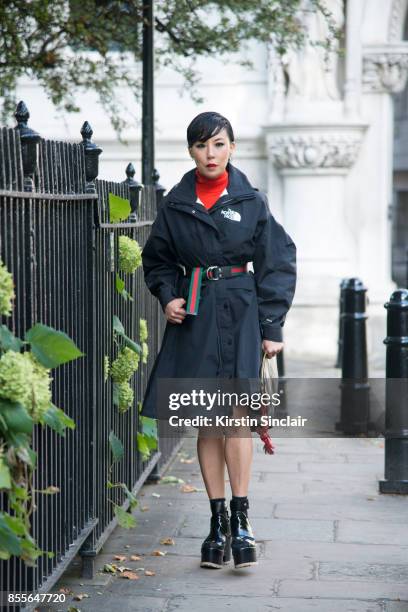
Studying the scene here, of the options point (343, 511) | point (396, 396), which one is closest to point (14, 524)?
point (343, 511)

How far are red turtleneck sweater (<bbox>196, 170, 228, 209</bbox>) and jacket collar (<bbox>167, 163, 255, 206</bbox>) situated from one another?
1.0 inches

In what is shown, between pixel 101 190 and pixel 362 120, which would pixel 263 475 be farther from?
pixel 362 120

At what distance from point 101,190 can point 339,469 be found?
2.87 meters

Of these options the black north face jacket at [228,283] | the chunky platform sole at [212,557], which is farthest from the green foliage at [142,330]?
the chunky platform sole at [212,557]

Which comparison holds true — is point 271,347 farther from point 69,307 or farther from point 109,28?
point 109,28

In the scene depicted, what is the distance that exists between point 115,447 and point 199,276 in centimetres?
86

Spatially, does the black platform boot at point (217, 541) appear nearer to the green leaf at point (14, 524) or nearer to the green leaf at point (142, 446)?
the green leaf at point (142, 446)

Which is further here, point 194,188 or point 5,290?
point 194,188

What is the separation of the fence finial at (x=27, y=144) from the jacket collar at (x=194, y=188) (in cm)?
109

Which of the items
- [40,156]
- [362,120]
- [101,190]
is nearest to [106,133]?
[362,120]

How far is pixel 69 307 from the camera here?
14.4 ft

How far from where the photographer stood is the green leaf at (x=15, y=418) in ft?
10.5

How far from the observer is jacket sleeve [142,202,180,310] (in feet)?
16.3

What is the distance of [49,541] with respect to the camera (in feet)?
13.5
